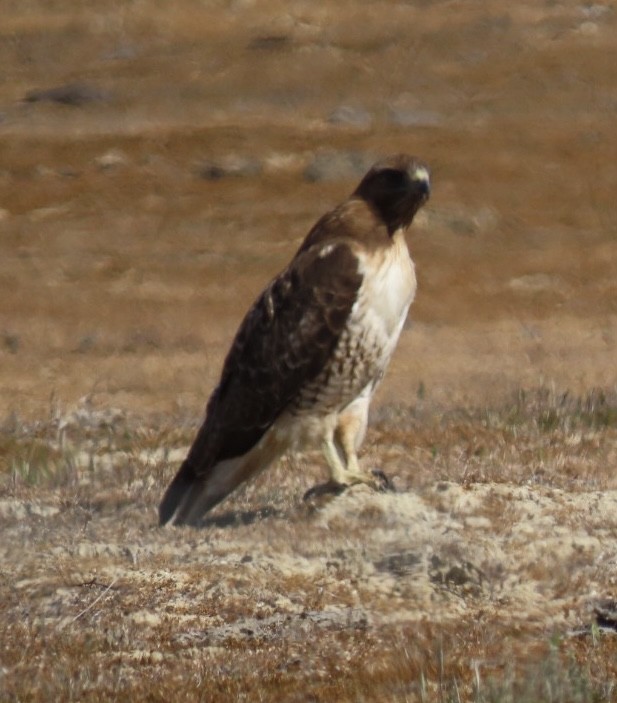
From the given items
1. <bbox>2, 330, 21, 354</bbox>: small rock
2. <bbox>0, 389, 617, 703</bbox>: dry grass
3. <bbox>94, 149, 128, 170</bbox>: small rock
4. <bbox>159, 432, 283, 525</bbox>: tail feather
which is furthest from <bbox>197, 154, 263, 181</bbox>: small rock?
<bbox>159, 432, 283, 525</bbox>: tail feather

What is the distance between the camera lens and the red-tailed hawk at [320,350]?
8.16 m

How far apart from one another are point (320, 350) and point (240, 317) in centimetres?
997

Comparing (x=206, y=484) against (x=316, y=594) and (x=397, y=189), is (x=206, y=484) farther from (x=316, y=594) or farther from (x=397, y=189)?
(x=316, y=594)

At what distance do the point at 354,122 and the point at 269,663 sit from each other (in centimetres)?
1845

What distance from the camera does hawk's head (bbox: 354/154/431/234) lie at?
27.5 ft

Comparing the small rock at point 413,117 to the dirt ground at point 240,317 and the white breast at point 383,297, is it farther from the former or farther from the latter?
the white breast at point 383,297

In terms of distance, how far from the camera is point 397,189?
27.6 ft

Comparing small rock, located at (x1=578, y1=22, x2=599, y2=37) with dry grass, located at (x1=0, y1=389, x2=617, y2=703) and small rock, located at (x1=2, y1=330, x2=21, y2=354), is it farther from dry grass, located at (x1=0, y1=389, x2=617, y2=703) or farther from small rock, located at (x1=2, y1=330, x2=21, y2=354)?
Result: dry grass, located at (x1=0, y1=389, x2=617, y2=703)

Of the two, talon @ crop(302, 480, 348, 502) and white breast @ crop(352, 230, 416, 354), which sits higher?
white breast @ crop(352, 230, 416, 354)

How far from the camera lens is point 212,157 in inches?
922

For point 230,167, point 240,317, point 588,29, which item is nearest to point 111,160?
point 230,167

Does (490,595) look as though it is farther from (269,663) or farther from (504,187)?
(504,187)

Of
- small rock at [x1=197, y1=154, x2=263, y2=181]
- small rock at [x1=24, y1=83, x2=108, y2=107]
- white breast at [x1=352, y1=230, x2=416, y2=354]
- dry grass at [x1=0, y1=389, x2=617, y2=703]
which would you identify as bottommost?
small rock at [x1=24, y1=83, x2=108, y2=107]

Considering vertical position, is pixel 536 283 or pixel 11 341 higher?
pixel 536 283
